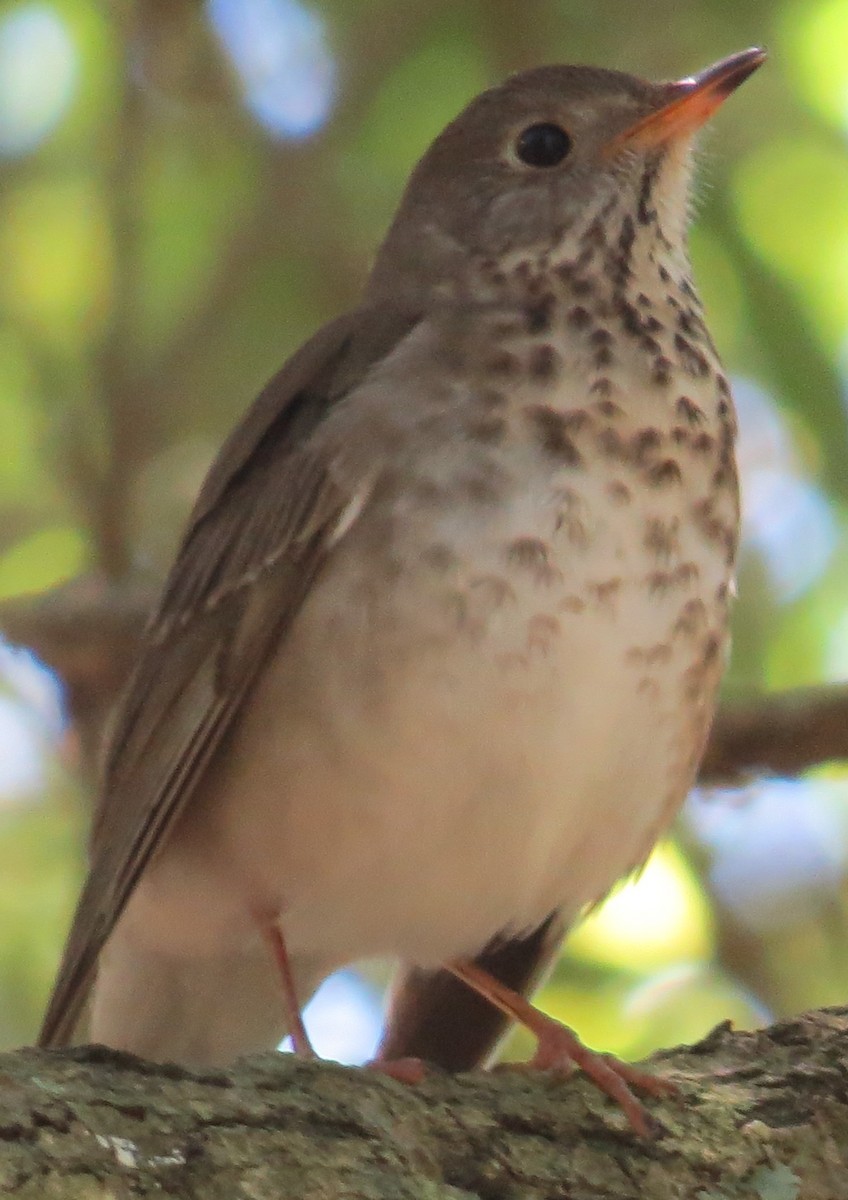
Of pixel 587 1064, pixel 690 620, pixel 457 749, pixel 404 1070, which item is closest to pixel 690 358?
pixel 690 620

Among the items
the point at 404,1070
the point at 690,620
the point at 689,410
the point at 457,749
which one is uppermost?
the point at 689,410

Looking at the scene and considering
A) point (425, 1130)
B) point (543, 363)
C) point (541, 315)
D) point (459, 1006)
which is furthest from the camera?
point (459, 1006)

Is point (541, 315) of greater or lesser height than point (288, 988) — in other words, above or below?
above

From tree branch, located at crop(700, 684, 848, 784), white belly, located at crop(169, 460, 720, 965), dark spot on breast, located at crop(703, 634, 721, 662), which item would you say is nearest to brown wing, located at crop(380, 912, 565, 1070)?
white belly, located at crop(169, 460, 720, 965)

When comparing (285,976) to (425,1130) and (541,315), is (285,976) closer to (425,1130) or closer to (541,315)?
(425,1130)

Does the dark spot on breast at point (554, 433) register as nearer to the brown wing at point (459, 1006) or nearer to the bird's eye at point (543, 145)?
the bird's eye at point (543, 145)

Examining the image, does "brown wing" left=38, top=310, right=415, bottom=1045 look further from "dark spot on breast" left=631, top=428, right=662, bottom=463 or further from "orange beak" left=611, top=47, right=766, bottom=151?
"orange beak" left=611, top=47, right=766, bottom=151

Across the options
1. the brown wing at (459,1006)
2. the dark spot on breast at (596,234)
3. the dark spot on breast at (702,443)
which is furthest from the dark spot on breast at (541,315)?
the brown wing at (459,1006)
